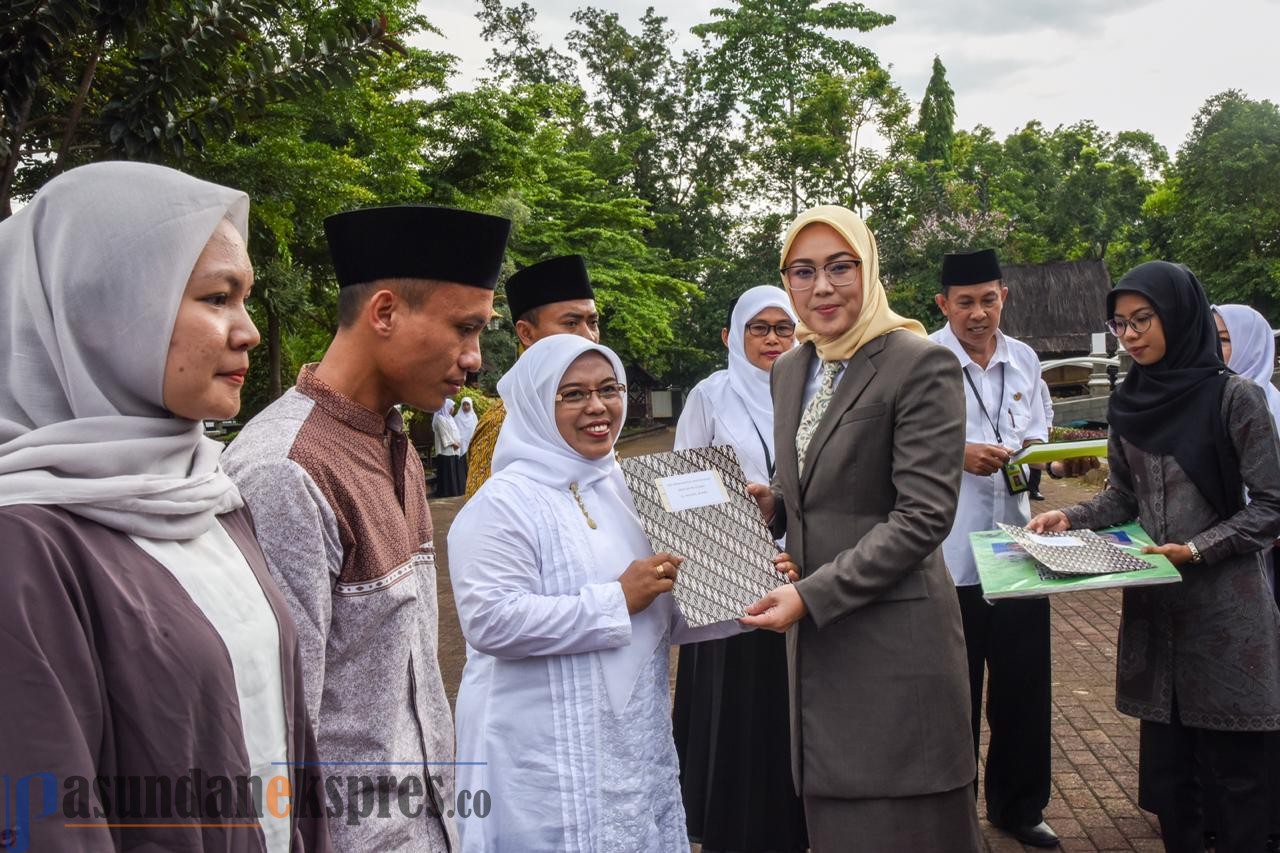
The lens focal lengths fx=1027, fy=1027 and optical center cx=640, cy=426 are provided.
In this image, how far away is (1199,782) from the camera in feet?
12.6

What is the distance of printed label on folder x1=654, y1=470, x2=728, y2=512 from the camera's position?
9.20 feet

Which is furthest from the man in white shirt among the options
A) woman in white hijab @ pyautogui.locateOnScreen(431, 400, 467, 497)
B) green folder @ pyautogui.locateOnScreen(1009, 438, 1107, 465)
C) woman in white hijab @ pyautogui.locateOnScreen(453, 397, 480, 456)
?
woman in white hijab @ pyautogui.locateOnScreen(453, 397, 480, 456)

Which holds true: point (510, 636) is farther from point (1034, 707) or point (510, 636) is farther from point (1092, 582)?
point (1034, 707)

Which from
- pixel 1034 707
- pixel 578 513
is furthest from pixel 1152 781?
pixel 578 513

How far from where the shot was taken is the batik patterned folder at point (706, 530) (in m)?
2.74

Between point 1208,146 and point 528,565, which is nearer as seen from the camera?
point 528,565

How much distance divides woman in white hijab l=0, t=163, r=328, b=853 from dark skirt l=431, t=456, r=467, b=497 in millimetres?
16871

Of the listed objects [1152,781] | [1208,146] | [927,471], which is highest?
[1208,146]

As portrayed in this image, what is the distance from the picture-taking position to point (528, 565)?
8.71 ft

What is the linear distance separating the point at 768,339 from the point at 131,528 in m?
3.59

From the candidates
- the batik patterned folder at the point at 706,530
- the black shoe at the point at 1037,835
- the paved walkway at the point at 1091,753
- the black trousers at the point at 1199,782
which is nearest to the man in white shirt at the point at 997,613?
the black shoe at the point at 1037,835

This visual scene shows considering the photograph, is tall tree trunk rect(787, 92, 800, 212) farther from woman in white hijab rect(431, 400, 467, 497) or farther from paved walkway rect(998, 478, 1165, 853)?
paved walkway rect(998, 478, 1165, 853)

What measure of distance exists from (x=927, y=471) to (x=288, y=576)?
1714 mm

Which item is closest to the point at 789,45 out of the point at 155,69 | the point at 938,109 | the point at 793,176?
the point at 793,176
